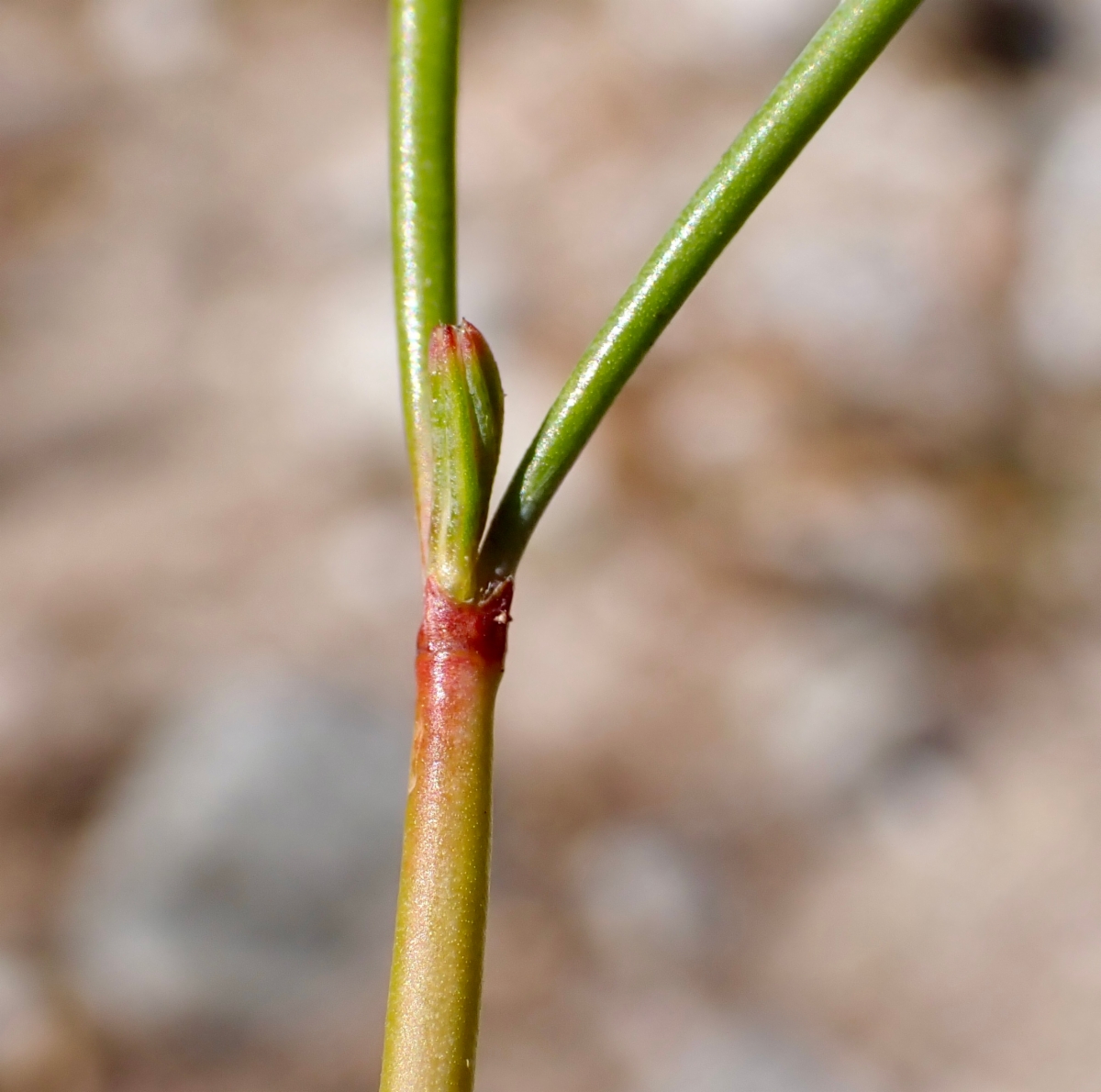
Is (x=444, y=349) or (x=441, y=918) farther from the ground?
(x=444, y=349)

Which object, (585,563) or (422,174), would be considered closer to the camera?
(422,174)

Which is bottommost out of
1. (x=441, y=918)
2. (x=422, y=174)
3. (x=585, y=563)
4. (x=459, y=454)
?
(x=441, y=918)

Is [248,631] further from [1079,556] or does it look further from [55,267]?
[1079,556]

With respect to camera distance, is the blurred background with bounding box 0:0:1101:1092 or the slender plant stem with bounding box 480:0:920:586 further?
the blurred background with bounding box 0:0:1101:1092

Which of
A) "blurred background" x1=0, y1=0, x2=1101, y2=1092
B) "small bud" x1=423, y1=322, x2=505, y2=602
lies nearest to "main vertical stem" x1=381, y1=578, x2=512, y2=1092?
"small bud" x1=423, y1=322, x2=505, y2=602

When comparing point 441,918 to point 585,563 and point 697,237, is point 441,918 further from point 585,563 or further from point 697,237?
point 585,563

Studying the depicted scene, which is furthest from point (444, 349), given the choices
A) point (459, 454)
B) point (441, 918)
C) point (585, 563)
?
point (585, 563)

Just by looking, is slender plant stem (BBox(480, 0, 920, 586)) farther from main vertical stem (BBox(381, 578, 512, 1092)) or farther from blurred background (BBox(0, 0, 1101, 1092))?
blurred background (BBox(0, 0, 1101, 1092))
